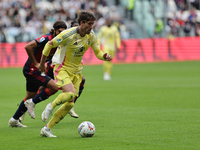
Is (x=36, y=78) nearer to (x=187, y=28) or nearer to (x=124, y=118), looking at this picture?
(x=124, y=118)

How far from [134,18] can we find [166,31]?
114 inches

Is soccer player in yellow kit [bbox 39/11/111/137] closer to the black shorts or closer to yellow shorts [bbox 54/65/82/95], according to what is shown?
yellow shorts [bbox 54/65/82/95]

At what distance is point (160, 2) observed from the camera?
36125mm

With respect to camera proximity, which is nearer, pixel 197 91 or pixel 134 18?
pixel 197 91

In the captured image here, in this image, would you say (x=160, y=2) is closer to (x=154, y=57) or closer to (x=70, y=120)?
(x=154, y=57)

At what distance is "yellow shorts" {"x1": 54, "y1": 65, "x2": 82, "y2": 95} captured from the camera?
316 inches

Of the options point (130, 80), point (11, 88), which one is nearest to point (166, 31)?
point (130, 80)

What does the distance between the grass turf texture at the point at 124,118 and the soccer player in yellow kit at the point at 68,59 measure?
18.6 inches

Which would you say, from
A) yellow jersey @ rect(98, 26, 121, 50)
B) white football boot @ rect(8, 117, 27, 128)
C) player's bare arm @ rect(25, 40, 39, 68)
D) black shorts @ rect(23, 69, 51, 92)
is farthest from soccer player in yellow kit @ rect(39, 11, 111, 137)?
yellow jersey @ rect(98, 26, 121, 50)

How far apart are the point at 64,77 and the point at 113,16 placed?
23.7 meters

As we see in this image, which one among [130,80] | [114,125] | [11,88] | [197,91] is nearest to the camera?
[114,125]

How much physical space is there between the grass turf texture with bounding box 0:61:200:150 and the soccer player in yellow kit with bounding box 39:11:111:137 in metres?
0.47

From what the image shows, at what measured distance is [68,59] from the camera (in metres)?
8.37

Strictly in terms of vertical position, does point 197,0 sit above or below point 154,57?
above
